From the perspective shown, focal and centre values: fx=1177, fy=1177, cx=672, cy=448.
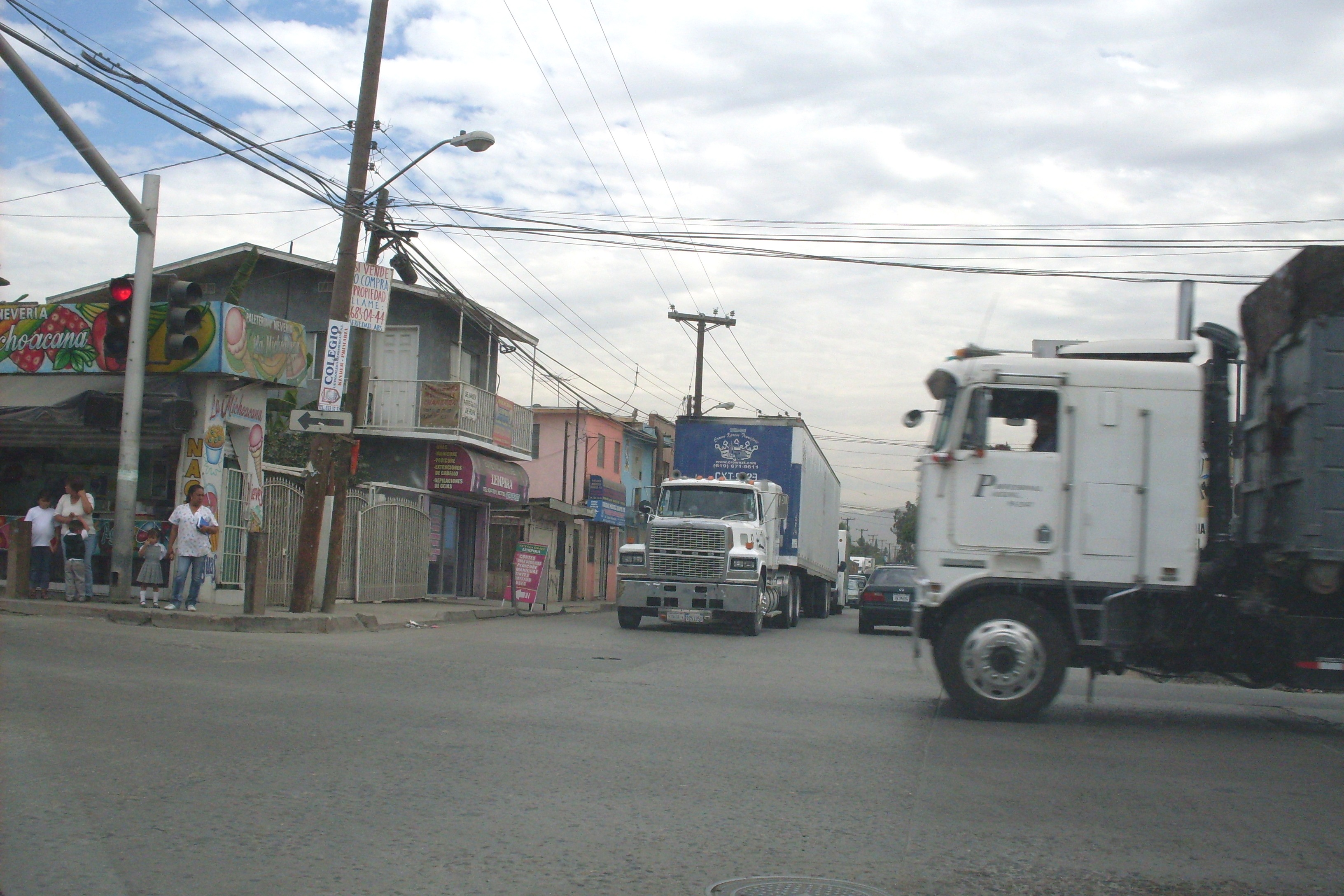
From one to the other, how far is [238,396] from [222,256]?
33.6ft

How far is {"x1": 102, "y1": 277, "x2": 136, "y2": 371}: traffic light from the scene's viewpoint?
45.0 ft

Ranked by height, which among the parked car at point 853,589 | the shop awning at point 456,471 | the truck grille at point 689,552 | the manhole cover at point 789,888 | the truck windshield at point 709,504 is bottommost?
the parked car at point 853,589

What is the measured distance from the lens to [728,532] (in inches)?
801

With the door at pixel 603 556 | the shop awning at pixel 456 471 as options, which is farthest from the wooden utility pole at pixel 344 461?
the door at pixel 603 556

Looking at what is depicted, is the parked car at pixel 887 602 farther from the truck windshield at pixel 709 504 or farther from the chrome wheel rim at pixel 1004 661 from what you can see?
the chrome wheel rim at pixel 1004 661

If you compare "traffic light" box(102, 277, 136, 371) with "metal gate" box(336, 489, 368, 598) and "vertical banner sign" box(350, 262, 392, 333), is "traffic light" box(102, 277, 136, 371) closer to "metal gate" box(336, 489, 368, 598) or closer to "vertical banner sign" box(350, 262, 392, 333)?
"vertical banner sign" box(350, 262, 392, 333)

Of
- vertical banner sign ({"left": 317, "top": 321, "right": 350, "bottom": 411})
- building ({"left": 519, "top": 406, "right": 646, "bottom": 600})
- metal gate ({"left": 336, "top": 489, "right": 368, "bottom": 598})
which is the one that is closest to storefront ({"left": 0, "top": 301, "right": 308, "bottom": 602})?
vertical banner sign ({"left": 317, "top": 321, "right": 350, "bottom": 411})

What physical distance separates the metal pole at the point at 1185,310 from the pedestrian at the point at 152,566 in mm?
12965

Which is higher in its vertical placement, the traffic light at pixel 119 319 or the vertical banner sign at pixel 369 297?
the vertical banner sign at pixel 369 297

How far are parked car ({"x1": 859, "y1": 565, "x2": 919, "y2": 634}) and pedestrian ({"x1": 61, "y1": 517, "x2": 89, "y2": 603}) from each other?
13803 millimetres

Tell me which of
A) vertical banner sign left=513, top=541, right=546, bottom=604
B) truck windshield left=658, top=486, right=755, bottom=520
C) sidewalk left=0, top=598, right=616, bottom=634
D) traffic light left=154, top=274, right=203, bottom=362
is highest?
traffic light left=154, top=274, right=203, bottom=362

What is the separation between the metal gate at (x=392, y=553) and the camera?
22.6m

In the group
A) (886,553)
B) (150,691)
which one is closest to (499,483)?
(150,691)

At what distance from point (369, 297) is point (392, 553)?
8.27 m
